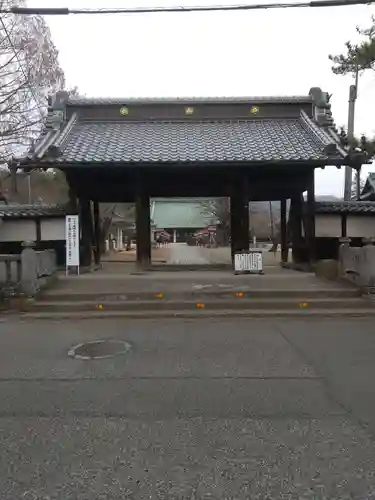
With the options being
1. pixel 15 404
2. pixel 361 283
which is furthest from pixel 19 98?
pixel 15 404

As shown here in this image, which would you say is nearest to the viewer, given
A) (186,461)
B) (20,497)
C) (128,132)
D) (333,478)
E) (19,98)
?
(20,497)

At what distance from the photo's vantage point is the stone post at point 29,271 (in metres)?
10.2

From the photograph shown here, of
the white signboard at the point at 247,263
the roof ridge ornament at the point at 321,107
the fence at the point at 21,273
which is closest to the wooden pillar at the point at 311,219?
the white signboard at the point at 247,263

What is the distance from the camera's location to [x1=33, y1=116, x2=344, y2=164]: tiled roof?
12.7m

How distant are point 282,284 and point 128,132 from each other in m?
7.42

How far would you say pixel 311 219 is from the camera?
1377 cm

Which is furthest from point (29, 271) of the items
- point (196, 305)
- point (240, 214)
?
point (240, 214)

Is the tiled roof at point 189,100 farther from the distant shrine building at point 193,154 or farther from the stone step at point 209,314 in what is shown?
the stone step at point 209,314

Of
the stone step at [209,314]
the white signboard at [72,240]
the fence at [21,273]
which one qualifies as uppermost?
the white signboard at [72,240]

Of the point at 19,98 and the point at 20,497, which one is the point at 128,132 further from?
the point at 20,497

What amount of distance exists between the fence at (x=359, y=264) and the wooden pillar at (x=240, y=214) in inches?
119

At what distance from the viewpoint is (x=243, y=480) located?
3209 millimetres

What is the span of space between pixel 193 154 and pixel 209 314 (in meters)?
5.49

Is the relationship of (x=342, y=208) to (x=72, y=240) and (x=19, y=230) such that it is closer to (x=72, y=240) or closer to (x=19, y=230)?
(x=72, y=240)
